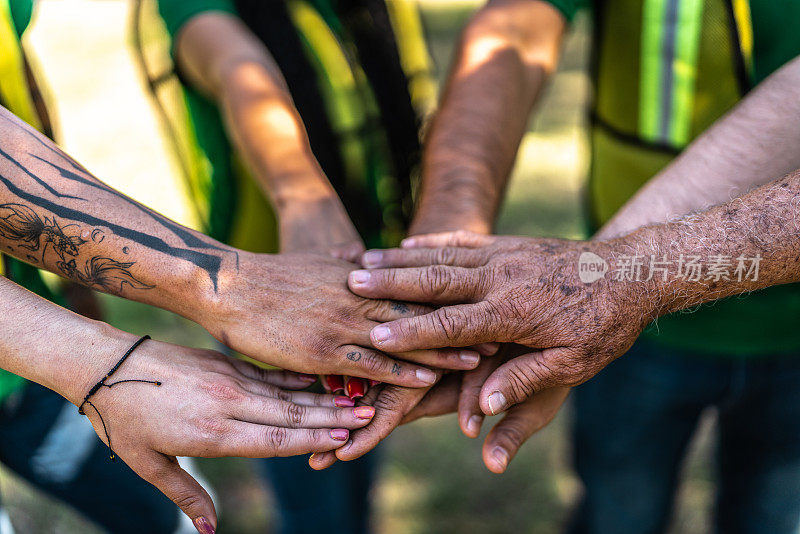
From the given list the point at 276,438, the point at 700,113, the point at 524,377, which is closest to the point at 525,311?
the point at 524,377

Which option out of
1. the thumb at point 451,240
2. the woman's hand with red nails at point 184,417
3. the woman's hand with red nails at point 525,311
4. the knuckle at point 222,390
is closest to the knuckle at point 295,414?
the woman's hand with red nails at point 184,417

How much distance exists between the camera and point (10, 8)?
5.71ft

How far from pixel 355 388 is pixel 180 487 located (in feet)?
1.53

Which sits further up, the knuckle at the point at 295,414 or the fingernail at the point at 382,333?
the fingernail at the point at 382,333

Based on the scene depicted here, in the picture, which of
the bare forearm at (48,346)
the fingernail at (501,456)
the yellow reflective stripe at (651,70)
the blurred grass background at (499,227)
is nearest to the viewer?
the bare forearm at (48,346)

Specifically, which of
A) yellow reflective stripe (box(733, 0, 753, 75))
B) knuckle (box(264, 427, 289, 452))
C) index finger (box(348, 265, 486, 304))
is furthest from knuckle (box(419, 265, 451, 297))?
yellow reflective stripe (box(733, 0, 753, 75))

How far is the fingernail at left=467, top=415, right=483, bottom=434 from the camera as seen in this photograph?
169cm

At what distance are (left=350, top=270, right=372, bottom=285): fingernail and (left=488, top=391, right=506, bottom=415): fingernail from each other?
0.42m

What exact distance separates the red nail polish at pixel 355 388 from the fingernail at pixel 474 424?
282mm

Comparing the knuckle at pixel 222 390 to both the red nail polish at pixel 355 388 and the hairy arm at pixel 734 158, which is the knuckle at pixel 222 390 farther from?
the hairy arm at pixel 734 158

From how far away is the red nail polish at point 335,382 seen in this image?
1.72 metres

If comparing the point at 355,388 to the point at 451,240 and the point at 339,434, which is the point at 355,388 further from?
the point at 451,240

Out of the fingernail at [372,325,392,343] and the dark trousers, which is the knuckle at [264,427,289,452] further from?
the dark trousers

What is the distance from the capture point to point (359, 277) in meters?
1.67
